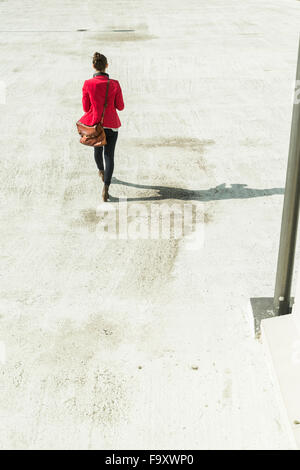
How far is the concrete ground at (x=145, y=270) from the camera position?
11.6 ft

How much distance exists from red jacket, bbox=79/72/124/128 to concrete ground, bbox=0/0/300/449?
107 cm

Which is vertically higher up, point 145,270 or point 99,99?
point 99,99

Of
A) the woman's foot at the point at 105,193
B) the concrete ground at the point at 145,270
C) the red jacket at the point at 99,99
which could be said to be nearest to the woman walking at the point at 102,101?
the red jacket at the point at 99,99

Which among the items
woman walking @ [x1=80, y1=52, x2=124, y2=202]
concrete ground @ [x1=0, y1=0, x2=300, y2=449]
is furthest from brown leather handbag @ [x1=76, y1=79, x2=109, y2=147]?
concrete ground @ [x1=0, y1=0, x2=300, y2=449]

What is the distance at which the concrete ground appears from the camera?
139 inches

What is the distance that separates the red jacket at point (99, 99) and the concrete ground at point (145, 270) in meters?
1.07

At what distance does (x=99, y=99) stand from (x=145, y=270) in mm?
2234

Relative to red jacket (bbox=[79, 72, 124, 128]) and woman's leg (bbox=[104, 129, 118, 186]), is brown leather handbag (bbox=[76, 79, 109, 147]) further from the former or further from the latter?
woman's leg (bbox=[104, 129, 118, 186])

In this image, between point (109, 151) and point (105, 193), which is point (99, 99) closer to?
point (109, 151)

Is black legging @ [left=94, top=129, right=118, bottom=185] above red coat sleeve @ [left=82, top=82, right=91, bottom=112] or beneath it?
beneath

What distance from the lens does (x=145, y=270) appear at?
5.23 m

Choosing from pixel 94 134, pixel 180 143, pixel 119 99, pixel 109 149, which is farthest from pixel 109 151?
pixel 180 143

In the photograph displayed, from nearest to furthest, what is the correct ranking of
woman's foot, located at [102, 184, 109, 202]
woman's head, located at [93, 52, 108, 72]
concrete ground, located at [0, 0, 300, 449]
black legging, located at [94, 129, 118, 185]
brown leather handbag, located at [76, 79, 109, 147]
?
1. concrete ground, located at [0, 0, 300, 449]
2. woman's head, located at [93, 52, 108, 72]
3. brown leather handbag, located at [76, 79, 109, 147]
4. black legging, located at [94, 129, 118, 185]
5. woman's foot, located at [102, 184, 109, 202]

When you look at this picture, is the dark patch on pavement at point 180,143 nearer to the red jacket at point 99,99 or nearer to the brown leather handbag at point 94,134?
the red jacket at point 99,99
